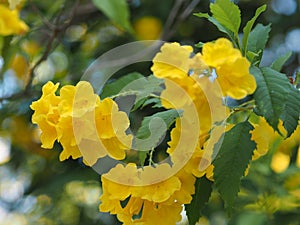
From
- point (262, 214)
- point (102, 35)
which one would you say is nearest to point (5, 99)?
point (102, 35)

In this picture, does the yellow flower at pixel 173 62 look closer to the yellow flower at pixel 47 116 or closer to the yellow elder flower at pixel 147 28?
the yellow flower at pixel 47 116

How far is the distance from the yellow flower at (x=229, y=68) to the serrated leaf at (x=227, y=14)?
0.44 ft

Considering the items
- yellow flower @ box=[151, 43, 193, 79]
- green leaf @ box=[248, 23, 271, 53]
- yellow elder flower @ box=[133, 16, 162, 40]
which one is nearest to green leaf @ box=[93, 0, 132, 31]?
green leaf @ box=[248, 23, 271, 53]

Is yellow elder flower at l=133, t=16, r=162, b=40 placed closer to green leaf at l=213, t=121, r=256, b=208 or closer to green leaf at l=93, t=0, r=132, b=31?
green leaf at l=93, t=0, r=132, b=31

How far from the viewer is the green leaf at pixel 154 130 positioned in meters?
0.78

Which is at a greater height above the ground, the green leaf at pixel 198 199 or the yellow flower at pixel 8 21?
the green leaf at pixel 198 199

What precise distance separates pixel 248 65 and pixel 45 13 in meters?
1.44

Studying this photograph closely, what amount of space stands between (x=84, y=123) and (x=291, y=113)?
283 millimetres

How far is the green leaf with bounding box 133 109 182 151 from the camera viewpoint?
2.56 feet

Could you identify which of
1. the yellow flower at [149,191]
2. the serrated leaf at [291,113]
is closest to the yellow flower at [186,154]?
the yellow flower at [149,191]

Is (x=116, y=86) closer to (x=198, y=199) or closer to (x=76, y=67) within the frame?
(x=198, y=199)

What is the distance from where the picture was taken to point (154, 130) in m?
0.79

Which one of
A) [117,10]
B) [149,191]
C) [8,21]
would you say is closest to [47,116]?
[149,191]

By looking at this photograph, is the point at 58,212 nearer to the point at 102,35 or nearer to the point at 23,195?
the point at 23,195
